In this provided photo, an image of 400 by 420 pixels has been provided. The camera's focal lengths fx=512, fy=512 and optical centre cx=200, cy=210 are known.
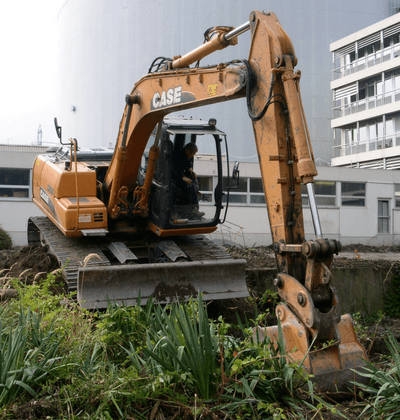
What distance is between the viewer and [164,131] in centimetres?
831

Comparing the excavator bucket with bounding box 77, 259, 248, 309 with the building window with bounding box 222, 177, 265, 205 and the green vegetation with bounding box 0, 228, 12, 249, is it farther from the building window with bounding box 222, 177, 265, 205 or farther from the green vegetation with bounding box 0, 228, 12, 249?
the building window with bounding box 222, 177, 265, 205

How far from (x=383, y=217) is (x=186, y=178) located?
61.8ft

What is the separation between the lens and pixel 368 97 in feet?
125

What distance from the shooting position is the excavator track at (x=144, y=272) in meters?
6.94

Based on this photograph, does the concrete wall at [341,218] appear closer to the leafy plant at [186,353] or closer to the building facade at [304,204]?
the building facade at [304,204]

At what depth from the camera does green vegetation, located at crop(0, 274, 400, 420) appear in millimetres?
3564

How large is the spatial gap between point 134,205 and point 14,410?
550 centimetres

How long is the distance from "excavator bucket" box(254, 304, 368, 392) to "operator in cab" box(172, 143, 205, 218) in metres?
4.15

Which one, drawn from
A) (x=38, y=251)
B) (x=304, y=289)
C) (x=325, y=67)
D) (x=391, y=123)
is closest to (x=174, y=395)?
(x=304, y=289)

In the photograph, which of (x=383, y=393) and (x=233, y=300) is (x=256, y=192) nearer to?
(x=233, y=300)

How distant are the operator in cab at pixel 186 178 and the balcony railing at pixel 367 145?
30.6m

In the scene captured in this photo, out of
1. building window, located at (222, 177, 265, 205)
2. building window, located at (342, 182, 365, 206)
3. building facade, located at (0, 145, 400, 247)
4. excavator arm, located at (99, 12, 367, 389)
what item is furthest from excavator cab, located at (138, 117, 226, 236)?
building window, located at (342, 182, 365, 206)

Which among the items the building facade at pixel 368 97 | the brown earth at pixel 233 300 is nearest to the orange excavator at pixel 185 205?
the brown earth at pixel 233 300

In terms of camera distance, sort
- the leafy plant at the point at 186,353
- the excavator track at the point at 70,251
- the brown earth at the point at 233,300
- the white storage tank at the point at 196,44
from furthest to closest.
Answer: the white storage tank at the point at 196,44, the excavator track at the point at 70,251, the brown earth at the point at 233,300, the leafy plant at the point at 186,353
